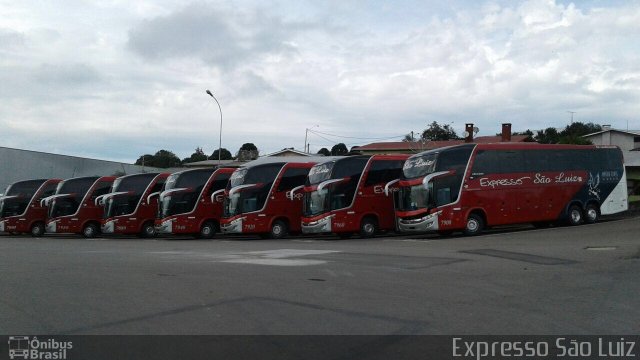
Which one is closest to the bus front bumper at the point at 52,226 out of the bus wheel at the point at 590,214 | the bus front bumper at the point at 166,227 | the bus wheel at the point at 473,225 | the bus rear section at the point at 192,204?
the bus rear section at the point at 192,204

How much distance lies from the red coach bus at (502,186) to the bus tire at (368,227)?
180 centimetres

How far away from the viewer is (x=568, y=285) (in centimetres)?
1010

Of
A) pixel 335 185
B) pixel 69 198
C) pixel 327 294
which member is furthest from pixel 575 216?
pixel 69 198

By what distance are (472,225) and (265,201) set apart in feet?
30.6

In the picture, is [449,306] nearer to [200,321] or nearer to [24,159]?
[200,321]

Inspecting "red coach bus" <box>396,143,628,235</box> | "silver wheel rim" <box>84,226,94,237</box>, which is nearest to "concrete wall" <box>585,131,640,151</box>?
"red coach bus" <box>396,143,628,235</box>

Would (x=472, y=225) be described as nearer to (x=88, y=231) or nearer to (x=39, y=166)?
(x=88, y=231)

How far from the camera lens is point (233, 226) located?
27.0 meters

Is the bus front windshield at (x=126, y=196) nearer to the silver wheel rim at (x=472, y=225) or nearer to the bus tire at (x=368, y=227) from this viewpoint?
the bus tire at (x=368, y=227)

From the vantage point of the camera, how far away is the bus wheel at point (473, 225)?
23.3 metres
